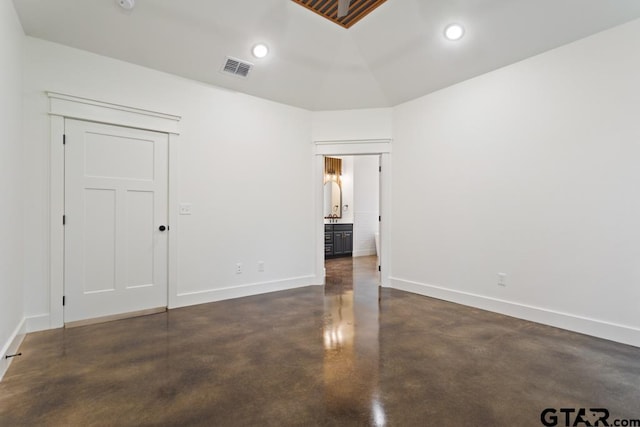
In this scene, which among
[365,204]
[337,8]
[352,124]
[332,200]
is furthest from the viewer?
[365,204]

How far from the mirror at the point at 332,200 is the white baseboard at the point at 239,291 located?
3.54 metres

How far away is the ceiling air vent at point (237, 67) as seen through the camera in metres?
3.69

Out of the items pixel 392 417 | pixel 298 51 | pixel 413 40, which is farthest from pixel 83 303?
pixel 413 40

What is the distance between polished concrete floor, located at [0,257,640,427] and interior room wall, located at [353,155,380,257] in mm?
5013

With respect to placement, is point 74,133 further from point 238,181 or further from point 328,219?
point 328,219

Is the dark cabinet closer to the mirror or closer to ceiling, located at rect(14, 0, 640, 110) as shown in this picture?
the mirror

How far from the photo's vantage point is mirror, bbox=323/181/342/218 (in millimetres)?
8250

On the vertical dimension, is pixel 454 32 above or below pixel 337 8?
below

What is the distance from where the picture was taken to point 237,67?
3.79m

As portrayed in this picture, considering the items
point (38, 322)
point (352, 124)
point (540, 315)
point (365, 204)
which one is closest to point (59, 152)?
point (38, 322)

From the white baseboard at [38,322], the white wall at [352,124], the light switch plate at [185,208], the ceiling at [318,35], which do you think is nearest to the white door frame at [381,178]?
the white wall at [352,124]

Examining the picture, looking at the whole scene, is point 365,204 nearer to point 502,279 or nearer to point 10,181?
point 502,279

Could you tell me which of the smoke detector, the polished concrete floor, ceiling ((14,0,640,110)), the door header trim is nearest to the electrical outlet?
the polished concrete floor

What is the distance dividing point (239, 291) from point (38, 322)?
2.02 metres
